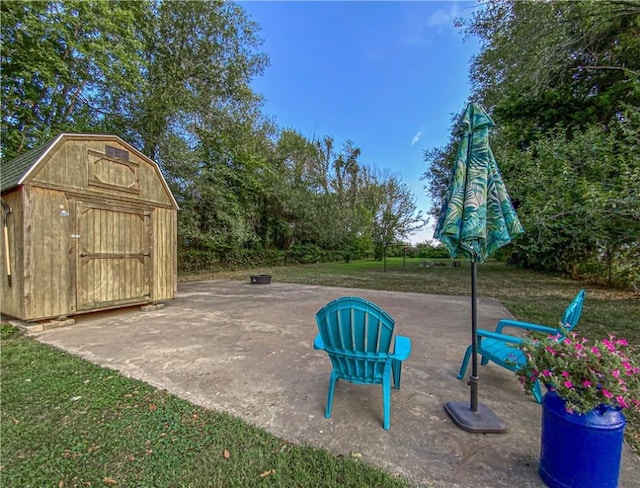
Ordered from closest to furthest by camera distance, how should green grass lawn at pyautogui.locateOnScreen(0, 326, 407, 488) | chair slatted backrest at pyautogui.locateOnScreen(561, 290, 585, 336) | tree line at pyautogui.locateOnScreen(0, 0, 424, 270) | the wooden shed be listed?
green grass lawn at pyautogui.locateOnScreen(0, 326, 407, 488), chair slatted backrest at pyautogui.locateOnScreen(561, 290, 585, 336), the wooden shed, tree line at pyautogui.locateOnScreen(0, 0, 424, 270)

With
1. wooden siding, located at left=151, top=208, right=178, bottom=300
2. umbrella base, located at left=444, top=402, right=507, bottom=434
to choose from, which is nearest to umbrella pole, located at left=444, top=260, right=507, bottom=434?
umbrella base, located at left=444, top=402, right=507, bottom=434

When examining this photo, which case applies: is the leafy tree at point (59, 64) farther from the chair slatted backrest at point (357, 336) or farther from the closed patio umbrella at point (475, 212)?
the closed patio umbrella at point (475, 212)

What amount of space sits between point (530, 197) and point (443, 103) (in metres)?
10.7

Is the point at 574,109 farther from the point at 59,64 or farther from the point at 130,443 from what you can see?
the point at 59,64

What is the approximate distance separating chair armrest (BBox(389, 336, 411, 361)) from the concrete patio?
472mm

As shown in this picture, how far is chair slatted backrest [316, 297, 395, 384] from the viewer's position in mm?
2023

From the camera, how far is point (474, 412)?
2.19m

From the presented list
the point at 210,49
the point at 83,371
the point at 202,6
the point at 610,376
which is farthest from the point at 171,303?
the point at 202,6

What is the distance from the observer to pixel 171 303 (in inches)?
264

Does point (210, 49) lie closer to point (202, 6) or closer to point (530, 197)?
point (202, 6)

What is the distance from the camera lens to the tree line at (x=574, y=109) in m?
4.98

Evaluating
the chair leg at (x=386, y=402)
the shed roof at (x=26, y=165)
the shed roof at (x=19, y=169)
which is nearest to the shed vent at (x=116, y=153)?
the shed roof at (x=26, y=165)

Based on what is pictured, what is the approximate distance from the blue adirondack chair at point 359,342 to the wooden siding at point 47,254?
4.91m

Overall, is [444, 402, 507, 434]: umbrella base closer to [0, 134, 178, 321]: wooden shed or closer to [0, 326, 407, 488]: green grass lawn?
[0, 326, 407, 488]: green grass lawn
